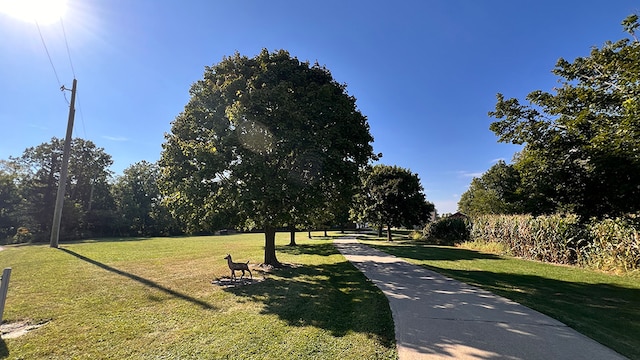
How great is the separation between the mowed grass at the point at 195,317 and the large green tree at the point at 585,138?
20.0 ft

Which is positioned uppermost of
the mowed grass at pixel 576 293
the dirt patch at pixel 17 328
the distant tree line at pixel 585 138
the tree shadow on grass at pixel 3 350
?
the distant tree line at pixel 585 138

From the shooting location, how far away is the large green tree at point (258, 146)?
9.75 metres

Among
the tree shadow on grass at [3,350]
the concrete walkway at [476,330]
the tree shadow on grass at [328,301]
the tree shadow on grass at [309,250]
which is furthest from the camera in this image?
the tree shadow on grass at [309,250]

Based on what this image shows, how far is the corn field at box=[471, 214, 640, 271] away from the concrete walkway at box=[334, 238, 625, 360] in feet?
23.7

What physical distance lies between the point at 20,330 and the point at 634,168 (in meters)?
13.7

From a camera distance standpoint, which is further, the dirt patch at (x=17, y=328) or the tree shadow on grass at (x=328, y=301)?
the tree shadow on grass at (x=328, y=301)

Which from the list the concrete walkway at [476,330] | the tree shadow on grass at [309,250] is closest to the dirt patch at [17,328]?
the concrete walkway at [476,330]

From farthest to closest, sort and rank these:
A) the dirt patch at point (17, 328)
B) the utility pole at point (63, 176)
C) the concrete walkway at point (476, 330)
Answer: the utility pole at point (63, 176)
the dirt patch at point (17, 328)
the concrete walkway at point (476, 330)

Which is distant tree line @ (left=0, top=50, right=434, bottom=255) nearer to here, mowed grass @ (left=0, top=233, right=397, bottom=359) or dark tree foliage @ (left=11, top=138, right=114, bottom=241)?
mowed grass @ (left=0, top=233, right=397, bottom=359)

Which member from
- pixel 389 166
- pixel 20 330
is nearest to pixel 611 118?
pixel 20 330

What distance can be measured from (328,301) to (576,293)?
262 inches

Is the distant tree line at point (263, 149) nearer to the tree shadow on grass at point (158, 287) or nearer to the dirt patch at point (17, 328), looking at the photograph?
the tree shadow on grass at point (158, 287)

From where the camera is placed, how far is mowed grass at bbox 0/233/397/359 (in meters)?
4.43

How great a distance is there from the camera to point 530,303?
22.0 ft
